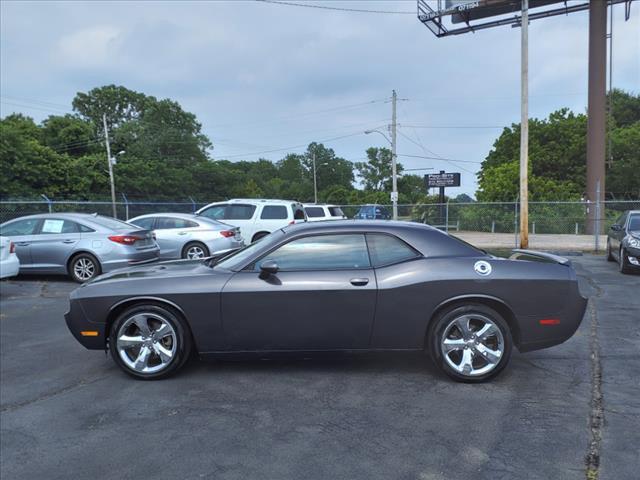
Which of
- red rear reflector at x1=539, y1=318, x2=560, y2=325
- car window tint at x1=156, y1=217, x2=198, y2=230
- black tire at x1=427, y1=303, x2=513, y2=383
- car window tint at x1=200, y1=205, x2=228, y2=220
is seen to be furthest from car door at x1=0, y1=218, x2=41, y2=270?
red rear reflector at x1=539, y1=318, x2=560, y2=325

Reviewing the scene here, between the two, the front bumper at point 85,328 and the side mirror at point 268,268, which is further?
the front bumper at point 85,328

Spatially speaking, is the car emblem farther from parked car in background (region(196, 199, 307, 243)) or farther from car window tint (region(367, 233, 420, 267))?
parked car in background (region(196, 199, 307, 243))

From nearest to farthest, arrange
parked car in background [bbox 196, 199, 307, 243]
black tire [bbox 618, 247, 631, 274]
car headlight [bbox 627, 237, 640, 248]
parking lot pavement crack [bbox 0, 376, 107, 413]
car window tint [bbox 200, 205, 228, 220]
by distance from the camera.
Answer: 1. parking lot pavement crack [bbox 0, 376, 107, 413]
2. car headlight [bbox 627, 237, 640, 248]
3. black tire [bbox 618, 247, 631, 274]
4. parked car in background [bbox 196, 199, 307, 243]
5. car window tint [bbox 200, 205, 228, 220]

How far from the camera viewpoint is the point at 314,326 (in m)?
4.30

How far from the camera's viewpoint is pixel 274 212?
15.3 meters

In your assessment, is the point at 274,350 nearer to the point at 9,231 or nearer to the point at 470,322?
the point at 470,322

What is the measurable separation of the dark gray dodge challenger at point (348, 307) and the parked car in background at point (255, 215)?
10468mm

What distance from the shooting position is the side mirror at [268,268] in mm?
4238

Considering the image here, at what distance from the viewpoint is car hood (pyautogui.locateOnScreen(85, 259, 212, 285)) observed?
15.1 feet

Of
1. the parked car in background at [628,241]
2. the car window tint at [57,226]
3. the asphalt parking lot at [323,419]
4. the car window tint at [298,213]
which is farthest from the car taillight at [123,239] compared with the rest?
the parked car in background at [628,241]

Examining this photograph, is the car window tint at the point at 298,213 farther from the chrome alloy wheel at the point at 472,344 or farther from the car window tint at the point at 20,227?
the chrome alloy wheel at the point at 472,344

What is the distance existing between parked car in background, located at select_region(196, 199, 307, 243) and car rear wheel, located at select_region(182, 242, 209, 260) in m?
2.68

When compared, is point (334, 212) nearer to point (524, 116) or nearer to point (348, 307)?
point (524, 116)

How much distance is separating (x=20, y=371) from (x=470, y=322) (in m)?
4.29
